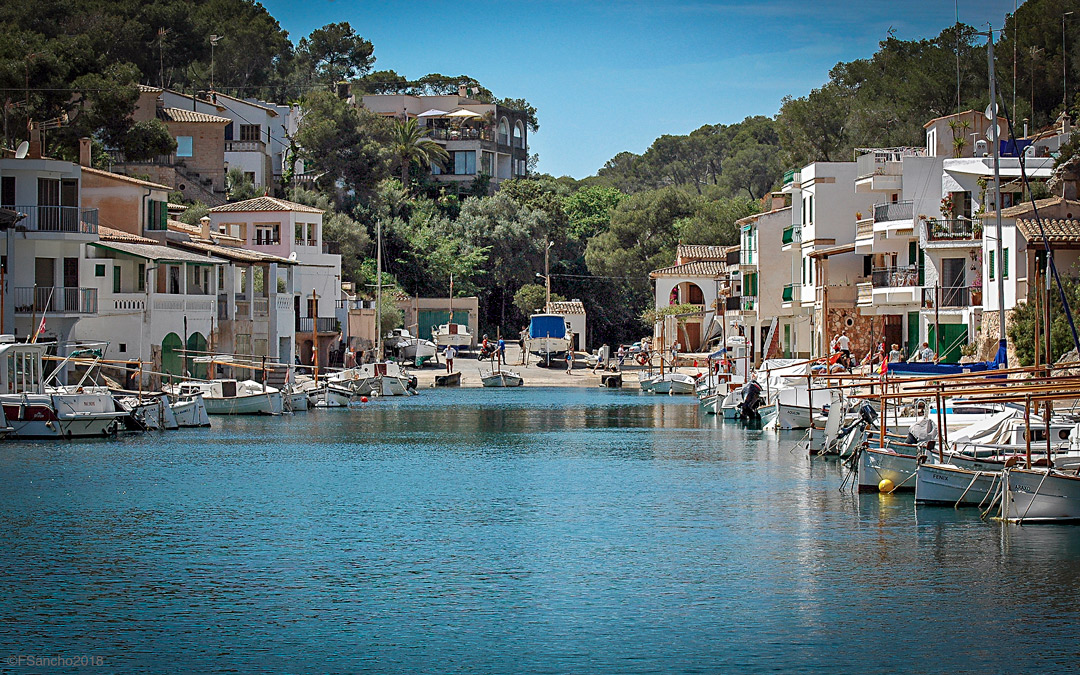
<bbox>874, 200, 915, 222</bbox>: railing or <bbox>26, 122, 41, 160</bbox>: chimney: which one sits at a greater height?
<bbox>26, 122, 41, 160</bbox>: chimney

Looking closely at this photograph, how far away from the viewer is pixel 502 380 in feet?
296

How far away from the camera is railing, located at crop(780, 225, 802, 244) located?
80.6 meters

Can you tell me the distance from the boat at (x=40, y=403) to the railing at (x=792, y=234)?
146 ft

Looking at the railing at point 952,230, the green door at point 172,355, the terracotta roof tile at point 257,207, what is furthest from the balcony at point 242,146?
the railing at point 952,230

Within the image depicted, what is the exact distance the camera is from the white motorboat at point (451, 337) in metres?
101

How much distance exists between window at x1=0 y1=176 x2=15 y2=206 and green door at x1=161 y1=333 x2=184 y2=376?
10488 mm

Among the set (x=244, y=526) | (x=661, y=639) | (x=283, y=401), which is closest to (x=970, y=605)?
(x=661, y=639)

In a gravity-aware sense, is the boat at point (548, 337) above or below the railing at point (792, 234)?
below

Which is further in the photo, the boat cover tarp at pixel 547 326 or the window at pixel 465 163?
the window at pixel 465 163

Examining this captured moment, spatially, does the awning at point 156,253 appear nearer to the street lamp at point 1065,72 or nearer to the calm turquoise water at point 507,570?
the calm turquoise water at point 507,570

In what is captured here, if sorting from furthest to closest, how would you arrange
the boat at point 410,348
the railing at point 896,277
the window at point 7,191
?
1. the boat at point 410,348
2. the railing at point 896,277
3. the window at point 7,191

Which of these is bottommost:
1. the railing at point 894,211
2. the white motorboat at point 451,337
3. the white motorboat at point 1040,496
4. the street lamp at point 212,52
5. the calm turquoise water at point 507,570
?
the calm turquoise water at point 507,570

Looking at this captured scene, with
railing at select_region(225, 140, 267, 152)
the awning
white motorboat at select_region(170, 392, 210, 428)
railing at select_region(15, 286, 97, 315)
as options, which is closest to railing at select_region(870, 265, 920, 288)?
the awning

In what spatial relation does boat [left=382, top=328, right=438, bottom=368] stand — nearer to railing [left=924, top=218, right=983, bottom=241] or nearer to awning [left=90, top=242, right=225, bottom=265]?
awning [left=90, top=242, right=225, bottom=265]
